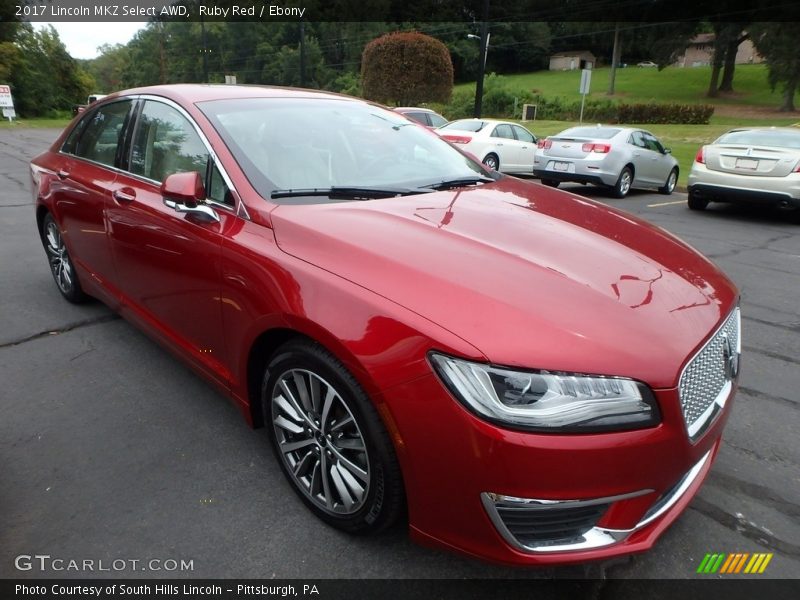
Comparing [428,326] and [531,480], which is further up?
[428,326]

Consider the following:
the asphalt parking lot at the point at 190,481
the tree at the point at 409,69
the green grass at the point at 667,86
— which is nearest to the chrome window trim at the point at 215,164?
the asphalt parking lot at the point at 190,481

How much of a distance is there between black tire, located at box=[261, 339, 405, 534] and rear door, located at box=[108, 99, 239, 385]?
0.45 meters

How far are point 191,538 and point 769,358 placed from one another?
12.3ft

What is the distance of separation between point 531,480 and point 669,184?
41.8 ft

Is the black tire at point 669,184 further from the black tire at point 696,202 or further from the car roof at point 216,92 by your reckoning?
the car roof at point 216,92

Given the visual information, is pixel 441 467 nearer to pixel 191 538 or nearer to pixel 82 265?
pixel 191 538

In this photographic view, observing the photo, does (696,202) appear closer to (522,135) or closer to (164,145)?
(522,135)

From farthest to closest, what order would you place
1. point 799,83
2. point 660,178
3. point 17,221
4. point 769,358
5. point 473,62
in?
point 473,62, point 799,83, point 660,178, point 17,221, point 769,358

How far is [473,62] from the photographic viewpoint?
76125mm

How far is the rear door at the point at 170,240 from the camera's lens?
2482 mm

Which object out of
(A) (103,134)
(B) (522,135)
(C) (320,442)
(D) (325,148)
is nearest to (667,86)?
(B) (522,135)

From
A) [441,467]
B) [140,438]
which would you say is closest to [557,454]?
[441,467]

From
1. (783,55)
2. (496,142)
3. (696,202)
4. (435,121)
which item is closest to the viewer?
(696,202)

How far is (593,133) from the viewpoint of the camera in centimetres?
1152
